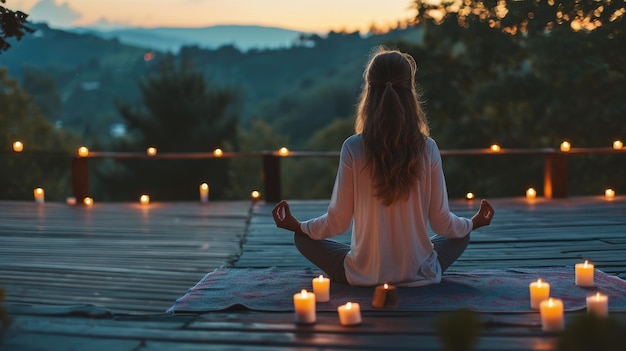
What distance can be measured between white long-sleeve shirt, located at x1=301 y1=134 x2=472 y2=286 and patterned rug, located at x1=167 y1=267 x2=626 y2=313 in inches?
3.1

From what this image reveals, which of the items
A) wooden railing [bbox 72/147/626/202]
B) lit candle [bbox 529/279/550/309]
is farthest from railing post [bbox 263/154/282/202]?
lit candle [bbox 529/279/550/309]

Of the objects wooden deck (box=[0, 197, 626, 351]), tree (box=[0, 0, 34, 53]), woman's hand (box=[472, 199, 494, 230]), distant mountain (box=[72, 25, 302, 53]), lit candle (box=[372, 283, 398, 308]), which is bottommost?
wooden deck (box=[0, 197, 626, 351])

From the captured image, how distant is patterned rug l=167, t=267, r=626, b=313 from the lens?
3018 mm

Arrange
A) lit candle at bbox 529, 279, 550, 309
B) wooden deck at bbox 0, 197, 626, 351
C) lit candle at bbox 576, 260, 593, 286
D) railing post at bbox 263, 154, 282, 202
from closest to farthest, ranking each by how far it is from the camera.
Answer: wooden deck at bbox 0, 197, 626, 351
lit candle at bbox 529, 279, 550, 309
lit candle at bbox 576, 260, 593, 286
railing post at bbox 263, 154, 282, 202

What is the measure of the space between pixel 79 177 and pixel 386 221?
480 centimetres

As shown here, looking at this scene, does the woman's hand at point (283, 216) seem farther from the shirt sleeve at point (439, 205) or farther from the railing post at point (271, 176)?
the railing post at point (271, 176)

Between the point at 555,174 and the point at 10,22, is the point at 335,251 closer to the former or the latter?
the point at 10,22

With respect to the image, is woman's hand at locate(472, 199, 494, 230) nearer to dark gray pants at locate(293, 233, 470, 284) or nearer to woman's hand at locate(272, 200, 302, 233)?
dark gray pants at locate(293, 233, 470, 284)

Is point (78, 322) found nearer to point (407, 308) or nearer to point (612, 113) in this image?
point (407, 308)

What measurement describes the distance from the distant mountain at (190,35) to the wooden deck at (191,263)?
8.83 meters

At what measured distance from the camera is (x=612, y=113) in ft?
34.9

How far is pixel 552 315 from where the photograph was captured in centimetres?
253

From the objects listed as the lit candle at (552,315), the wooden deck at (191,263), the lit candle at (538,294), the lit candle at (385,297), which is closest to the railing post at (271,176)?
the wooden deck at (191,263)

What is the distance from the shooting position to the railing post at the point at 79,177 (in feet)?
24.0
